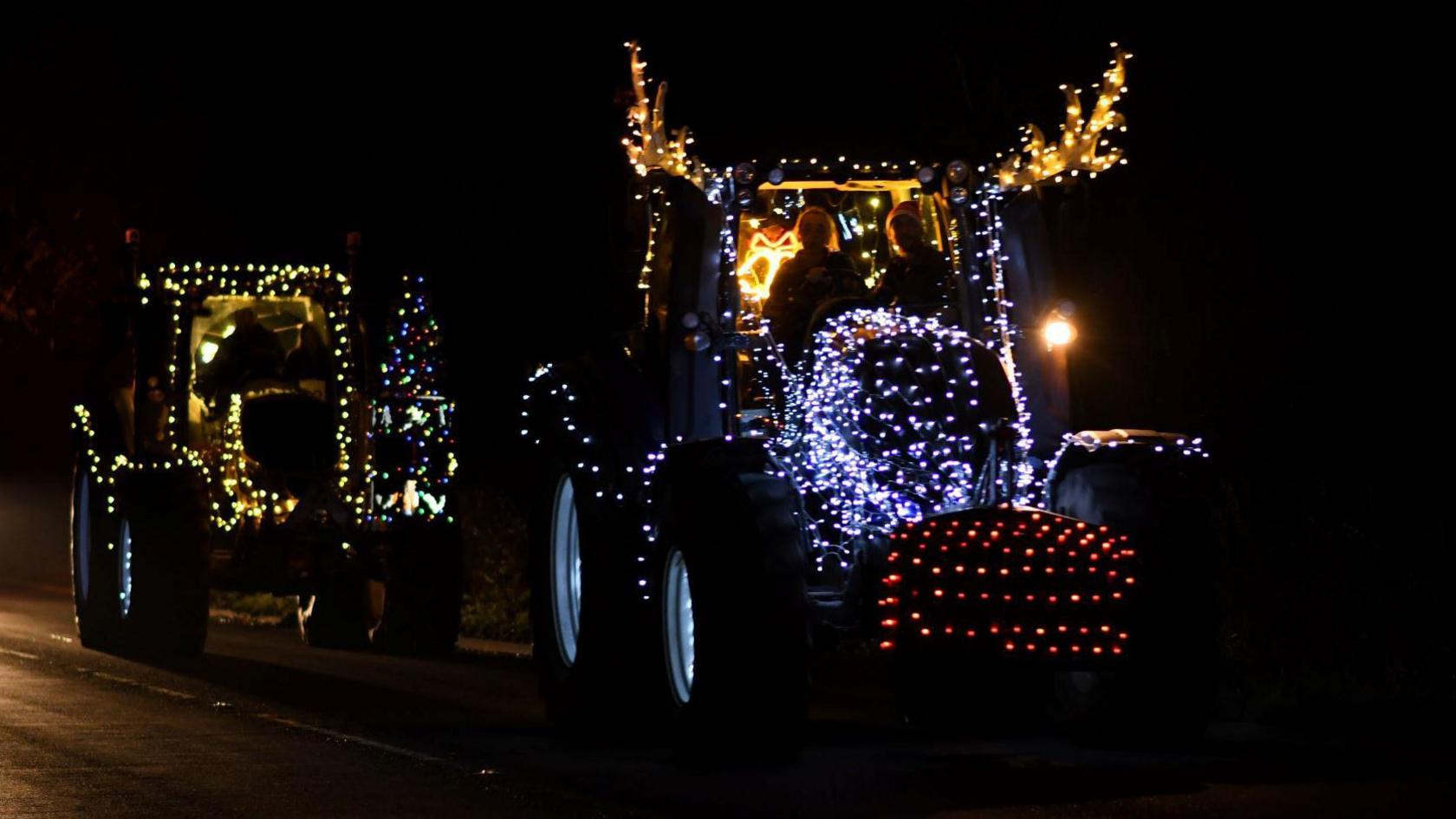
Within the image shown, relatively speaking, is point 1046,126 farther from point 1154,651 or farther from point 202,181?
point 202,181

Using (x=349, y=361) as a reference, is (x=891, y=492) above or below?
below

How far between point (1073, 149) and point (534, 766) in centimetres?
403

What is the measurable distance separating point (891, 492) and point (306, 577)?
828 cm

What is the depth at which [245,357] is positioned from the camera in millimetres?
19469

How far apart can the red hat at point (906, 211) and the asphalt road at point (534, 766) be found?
8.74ft

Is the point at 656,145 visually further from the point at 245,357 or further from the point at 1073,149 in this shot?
the point at 245,357

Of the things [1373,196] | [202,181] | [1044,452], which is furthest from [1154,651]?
[202,181]

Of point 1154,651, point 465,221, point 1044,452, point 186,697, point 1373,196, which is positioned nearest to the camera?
point 1154,651

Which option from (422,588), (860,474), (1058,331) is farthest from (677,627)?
(422,588)

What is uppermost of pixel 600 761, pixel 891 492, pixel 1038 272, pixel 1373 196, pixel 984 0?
pixel 984 0

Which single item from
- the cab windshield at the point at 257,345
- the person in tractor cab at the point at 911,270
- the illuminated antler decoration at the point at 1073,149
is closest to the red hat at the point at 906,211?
the person in tractor cab at the point at 911,270

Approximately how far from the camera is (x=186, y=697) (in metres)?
15.0

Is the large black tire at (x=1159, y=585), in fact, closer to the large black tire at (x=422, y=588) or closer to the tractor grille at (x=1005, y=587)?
the tractor grille at (x=1005, y=587)

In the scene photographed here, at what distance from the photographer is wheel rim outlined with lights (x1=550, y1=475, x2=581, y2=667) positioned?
47.3ft
